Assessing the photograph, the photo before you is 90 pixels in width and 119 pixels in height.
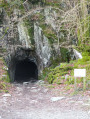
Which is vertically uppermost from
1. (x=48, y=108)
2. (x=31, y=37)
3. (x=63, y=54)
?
(x=31, y=37)

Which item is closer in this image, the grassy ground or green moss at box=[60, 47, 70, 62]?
the grassy ground

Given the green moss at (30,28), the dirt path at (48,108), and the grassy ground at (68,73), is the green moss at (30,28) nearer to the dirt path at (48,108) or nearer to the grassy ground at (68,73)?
the grassy ground at (68,73)

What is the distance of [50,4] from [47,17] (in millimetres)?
1299

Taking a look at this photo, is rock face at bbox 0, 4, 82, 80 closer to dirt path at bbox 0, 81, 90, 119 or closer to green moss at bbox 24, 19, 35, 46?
green moss at bbox 24, 19, 35, 46

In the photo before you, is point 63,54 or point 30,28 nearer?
point 63,54

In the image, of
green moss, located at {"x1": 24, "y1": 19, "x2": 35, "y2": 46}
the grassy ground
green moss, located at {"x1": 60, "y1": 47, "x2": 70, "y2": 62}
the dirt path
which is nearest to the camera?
the dirt path

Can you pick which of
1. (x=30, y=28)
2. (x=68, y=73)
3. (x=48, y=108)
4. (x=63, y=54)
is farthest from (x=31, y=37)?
(x=48, y=108)

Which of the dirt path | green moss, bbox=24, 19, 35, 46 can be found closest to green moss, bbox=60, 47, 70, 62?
green moss, bbox=24, 19, 35, 46

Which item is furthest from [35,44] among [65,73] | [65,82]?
[65,82]

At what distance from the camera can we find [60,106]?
629cm

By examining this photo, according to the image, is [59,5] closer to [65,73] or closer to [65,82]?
[65,73]

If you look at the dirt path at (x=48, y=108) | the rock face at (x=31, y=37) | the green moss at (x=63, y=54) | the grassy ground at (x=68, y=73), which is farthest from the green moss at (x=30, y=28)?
the dirt path at (x=48, y=108)

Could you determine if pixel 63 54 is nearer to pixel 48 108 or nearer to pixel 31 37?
pixel 31 37

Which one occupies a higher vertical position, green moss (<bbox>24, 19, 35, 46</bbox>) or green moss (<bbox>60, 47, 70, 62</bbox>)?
green moss (<bbox>24, 19, 35, 46</bbox>)
